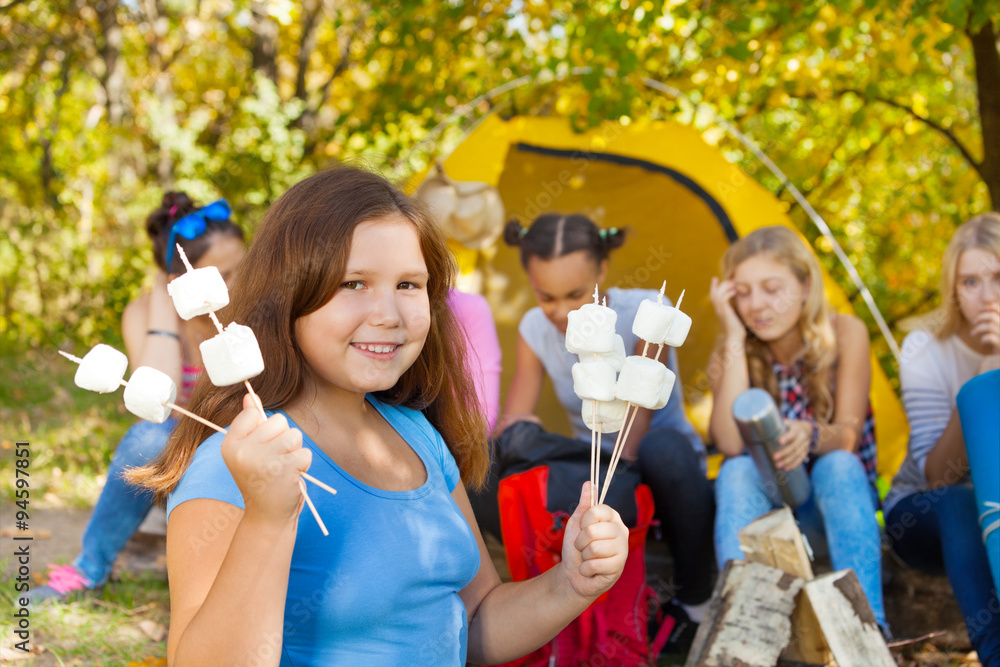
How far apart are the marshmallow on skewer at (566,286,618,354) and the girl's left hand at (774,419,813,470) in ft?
3.84

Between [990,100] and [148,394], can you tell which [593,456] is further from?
[990,100]

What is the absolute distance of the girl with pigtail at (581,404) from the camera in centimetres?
240

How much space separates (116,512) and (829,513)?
216 centimetres

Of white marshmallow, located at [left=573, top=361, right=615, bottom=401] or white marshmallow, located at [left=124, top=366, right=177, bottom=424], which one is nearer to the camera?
white marshmallow, located at [left=124, top=366, right=177, bottom=424]

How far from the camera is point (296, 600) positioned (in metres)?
1.13

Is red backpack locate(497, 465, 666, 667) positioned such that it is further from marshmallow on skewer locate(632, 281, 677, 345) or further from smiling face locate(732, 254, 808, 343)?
marshmallow on skewer locate(632, 281, 677, 345)

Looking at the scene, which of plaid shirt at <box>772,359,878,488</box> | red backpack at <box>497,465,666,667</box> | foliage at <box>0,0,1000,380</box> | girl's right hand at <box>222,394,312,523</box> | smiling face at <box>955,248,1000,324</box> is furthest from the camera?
foliage at <box>0,0,1000,380</box>

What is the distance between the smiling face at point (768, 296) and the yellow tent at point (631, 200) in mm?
826

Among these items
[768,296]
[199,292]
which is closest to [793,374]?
[768,296]

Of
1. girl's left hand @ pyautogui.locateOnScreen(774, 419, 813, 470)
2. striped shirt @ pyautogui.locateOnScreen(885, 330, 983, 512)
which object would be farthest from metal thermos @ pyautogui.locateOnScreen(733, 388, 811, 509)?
striped shirt @ pyautogui.locateOnScreen(885, 330, 983, 512)

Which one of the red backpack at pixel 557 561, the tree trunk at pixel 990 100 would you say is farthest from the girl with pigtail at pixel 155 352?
the tree trunk at pixel 990 100

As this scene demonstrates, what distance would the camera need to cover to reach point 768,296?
8.97ft

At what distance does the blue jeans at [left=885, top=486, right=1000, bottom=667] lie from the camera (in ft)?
6.86

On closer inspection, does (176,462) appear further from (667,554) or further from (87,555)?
(667,554)
